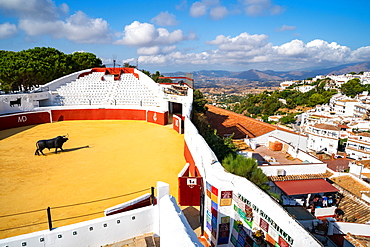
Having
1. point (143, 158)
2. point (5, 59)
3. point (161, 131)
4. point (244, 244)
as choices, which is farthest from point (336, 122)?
point (5, 59)

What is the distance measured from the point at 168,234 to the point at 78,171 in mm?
7265

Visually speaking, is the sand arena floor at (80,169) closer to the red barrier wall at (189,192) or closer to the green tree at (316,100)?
the red barrier wall at (189,192)

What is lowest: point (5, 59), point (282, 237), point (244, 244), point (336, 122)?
point (336, 122)

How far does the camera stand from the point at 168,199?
19.7 feet

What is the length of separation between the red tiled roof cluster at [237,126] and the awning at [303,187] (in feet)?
35.4

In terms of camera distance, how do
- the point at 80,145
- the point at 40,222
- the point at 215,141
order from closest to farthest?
the point at 40,222
the point at 215,141
the point at 80,145

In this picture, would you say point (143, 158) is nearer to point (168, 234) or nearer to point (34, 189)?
point (34, 189)

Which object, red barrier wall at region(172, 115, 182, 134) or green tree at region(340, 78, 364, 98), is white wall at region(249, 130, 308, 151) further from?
green tree at region(340, 78, 364, 98)

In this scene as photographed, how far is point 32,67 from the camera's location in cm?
3016

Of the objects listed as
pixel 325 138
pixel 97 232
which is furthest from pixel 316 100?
pixel 97 232

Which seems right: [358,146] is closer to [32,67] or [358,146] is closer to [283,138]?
[283,138]

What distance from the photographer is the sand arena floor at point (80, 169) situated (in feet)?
25.7

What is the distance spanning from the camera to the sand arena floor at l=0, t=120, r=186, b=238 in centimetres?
784

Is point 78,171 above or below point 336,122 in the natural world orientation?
above
